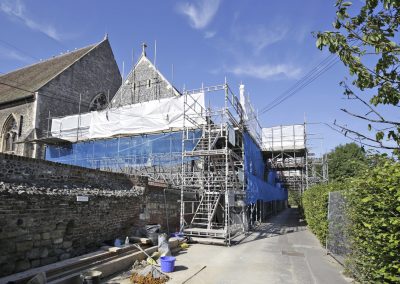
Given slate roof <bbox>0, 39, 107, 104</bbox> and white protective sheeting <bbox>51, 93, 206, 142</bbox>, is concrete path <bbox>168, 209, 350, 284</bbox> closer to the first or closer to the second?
white protective sheeting <bbox>51, 93, 206, 142</bbox>

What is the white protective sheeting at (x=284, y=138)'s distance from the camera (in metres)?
24.6

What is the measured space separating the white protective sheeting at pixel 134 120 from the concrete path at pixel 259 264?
752cm

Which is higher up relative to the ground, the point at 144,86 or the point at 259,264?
the point at 144,86

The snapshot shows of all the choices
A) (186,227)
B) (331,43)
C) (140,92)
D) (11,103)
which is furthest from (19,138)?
(331,43)

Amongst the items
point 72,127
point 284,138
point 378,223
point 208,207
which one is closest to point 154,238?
point 208,207

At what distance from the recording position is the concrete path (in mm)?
7965

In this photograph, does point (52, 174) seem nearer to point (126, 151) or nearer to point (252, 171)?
point (126, 151)

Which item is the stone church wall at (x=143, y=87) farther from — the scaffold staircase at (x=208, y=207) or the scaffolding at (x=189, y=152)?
the scaffold staircase at (x=208, y=207)

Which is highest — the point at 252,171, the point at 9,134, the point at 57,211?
the point at 9,134

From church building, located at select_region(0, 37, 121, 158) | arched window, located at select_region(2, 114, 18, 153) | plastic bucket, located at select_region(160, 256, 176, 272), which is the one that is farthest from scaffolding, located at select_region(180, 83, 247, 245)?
arched window, located at select_region(2, 114, 18, 153)

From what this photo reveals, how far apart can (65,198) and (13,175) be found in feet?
4.85

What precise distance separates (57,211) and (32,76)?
80.2 ft

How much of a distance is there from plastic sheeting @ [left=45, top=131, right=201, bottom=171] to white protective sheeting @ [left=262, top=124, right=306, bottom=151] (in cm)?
990

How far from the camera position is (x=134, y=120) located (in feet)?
70.2
